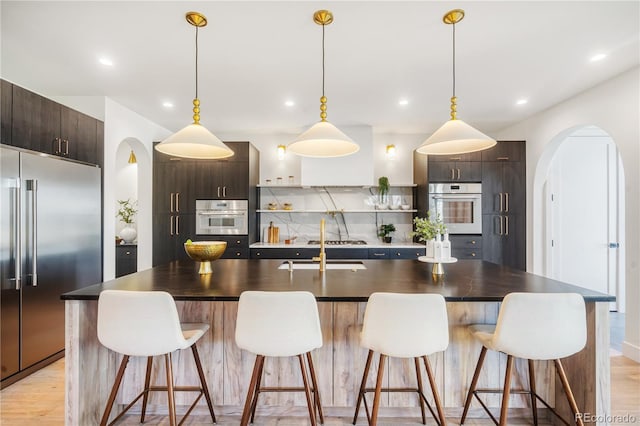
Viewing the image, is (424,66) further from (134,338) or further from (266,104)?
(134,338)

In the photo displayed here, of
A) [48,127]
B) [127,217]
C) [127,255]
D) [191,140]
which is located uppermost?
[48,127]

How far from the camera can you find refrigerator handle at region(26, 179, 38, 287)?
256 cm

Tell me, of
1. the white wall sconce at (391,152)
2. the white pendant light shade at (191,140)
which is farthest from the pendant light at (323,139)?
the white wall sconce at (391,152)

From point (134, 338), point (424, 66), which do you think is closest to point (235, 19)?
point (424, 66)

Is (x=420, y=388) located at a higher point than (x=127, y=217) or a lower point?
lower

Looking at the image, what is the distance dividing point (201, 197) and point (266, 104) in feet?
5.28

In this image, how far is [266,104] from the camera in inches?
150

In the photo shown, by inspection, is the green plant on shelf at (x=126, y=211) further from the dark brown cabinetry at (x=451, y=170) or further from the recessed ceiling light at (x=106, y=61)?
the dark brown cabinetry at (x=451, y=170)

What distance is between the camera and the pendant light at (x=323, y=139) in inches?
82.9

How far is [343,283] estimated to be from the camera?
80.0 inches

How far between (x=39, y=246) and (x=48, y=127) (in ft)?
3.36

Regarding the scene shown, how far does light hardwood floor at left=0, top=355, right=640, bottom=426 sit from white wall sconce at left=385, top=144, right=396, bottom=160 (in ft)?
11.5

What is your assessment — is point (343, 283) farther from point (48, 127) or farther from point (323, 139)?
point (48, 127)

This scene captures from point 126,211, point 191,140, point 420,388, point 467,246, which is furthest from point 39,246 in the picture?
point 467,246
